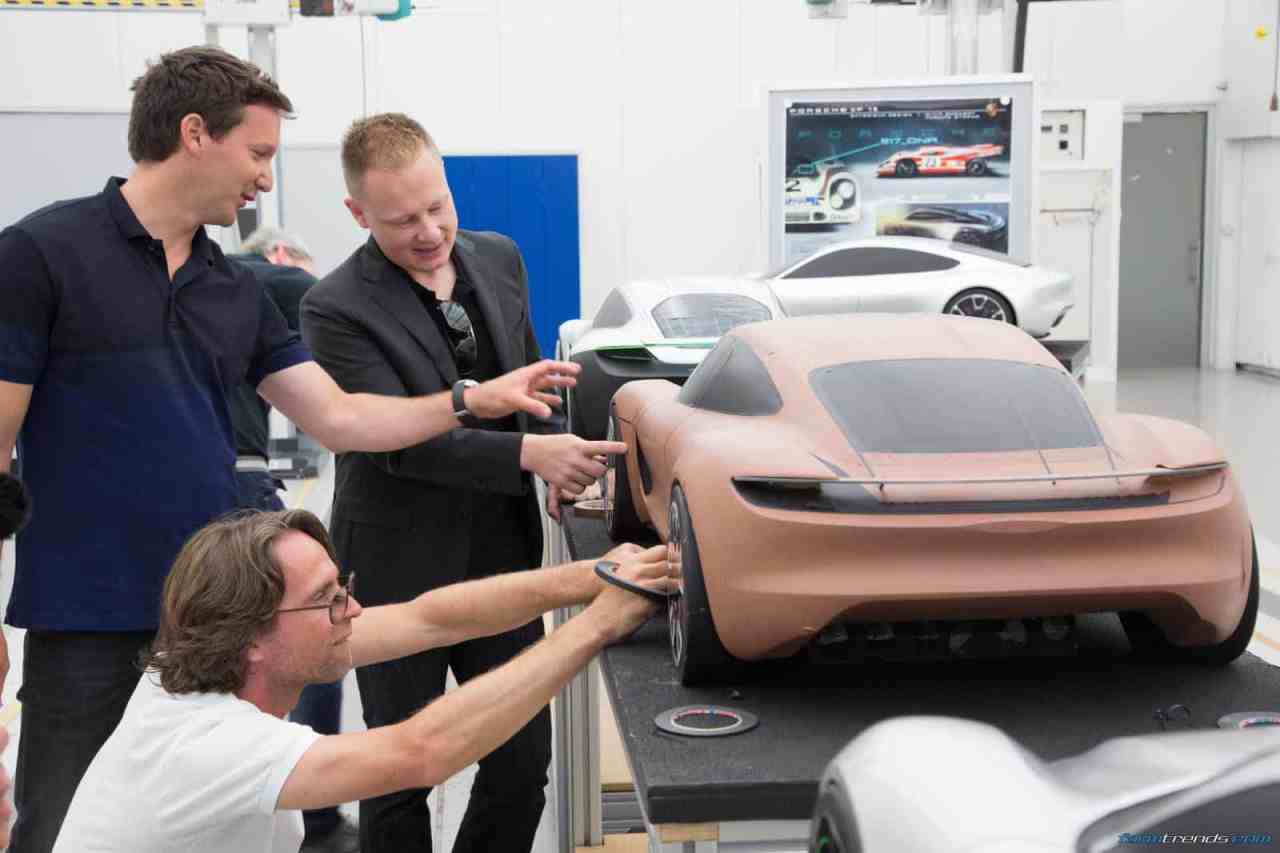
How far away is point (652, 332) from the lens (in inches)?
155

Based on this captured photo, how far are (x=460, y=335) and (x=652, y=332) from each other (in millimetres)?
752

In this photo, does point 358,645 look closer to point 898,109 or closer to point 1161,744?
point 1161,744

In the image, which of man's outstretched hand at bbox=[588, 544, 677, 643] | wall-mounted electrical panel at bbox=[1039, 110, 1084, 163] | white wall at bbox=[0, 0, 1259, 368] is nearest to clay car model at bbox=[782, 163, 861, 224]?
wall-mounted electrical panel at bbox=[1039, 110, 1084, 163]

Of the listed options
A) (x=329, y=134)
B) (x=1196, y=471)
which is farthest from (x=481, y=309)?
(x=329, y=134)

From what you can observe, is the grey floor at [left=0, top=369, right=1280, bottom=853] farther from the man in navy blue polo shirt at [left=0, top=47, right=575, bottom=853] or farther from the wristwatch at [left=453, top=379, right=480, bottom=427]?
the man in navy blue polo shirt at [left=0, top=47, right=575, bottom=853]

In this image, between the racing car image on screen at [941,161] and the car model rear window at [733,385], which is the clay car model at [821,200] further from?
the car model rear window at [733,385]

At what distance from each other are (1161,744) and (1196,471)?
3.29 feet

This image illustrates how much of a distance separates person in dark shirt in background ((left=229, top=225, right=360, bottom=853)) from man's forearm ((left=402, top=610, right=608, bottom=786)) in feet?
3.11

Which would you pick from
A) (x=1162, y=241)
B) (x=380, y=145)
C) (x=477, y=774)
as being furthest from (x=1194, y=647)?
(x=1162, y=241)

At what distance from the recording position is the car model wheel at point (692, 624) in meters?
2.27

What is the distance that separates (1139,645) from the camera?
2.53m

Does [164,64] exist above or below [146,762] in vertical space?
above

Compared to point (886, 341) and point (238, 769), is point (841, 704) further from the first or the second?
point (238, 769)

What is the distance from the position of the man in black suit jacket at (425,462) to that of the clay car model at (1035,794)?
5.45 feet
